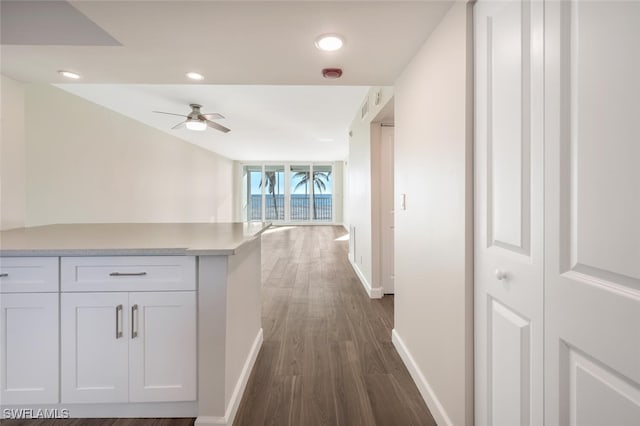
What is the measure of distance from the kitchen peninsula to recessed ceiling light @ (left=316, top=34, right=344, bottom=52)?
1.22 metres

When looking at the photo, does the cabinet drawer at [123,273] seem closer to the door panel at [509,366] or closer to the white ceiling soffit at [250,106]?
the door panel at [509,366]

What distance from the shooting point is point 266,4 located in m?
1.32

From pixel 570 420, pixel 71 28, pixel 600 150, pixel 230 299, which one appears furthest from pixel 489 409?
pixel 71 28

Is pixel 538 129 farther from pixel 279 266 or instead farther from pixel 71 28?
pixel 279 266

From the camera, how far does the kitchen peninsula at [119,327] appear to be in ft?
4.57

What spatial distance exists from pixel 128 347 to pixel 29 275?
0.61 m

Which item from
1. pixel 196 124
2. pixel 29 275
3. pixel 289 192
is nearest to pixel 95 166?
pixel 196 124

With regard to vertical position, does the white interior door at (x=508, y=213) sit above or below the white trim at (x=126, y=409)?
above

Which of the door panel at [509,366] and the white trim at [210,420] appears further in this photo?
the white trim at [210,420]

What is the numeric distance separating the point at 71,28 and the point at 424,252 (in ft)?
8.03

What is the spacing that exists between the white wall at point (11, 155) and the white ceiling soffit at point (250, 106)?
132cm

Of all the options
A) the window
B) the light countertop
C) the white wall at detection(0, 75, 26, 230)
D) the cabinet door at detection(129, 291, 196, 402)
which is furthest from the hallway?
the window

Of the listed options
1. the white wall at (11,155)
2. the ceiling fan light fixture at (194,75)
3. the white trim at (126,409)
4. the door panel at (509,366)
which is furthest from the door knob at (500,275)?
the white wall at (11,155)

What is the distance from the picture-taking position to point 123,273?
55.6 inches
